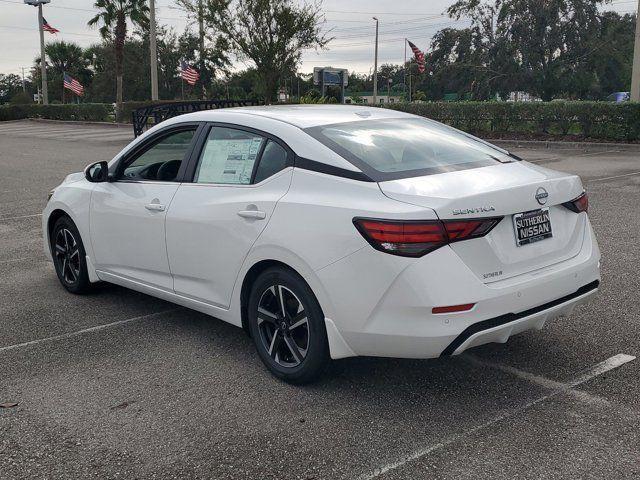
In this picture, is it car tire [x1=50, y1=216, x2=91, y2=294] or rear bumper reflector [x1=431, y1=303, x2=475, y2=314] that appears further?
car tire [x1=50, y1=216, x2=91, y2=294]

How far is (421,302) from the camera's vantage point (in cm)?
331

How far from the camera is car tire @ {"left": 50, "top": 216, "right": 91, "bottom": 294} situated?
5.68 metres

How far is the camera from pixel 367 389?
3.91m

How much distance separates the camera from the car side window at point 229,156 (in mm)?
4254

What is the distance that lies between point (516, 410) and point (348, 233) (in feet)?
4.08

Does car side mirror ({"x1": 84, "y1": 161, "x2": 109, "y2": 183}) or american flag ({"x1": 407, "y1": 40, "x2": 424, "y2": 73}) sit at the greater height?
american flag ({"x1": 407, "y1": 40, "x2": 424, "y2": 73})

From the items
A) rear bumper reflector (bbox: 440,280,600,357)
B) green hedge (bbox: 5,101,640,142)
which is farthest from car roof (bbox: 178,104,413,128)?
green hedge (bbox: 5,101,640,142)

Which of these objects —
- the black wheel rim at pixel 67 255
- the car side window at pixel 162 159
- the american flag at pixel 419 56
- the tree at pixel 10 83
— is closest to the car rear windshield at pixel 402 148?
the car side window at pixel 162 159

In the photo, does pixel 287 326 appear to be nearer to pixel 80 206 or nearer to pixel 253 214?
pixel 253 214

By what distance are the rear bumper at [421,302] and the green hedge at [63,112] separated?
134 feet

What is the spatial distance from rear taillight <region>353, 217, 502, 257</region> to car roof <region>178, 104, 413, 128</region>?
1071mm

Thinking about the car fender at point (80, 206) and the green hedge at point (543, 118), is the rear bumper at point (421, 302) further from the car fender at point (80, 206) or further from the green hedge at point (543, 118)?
the green hedge at point (543, 118)

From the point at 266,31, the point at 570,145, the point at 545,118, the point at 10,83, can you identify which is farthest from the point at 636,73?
the point at 10,83

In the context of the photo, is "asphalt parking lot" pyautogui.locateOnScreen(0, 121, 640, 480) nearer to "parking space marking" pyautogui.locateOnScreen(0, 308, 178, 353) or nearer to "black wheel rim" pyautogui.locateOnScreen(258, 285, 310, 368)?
"parking space marking" pyautogui.locateOnScreen(0, 308, 178, 353)
